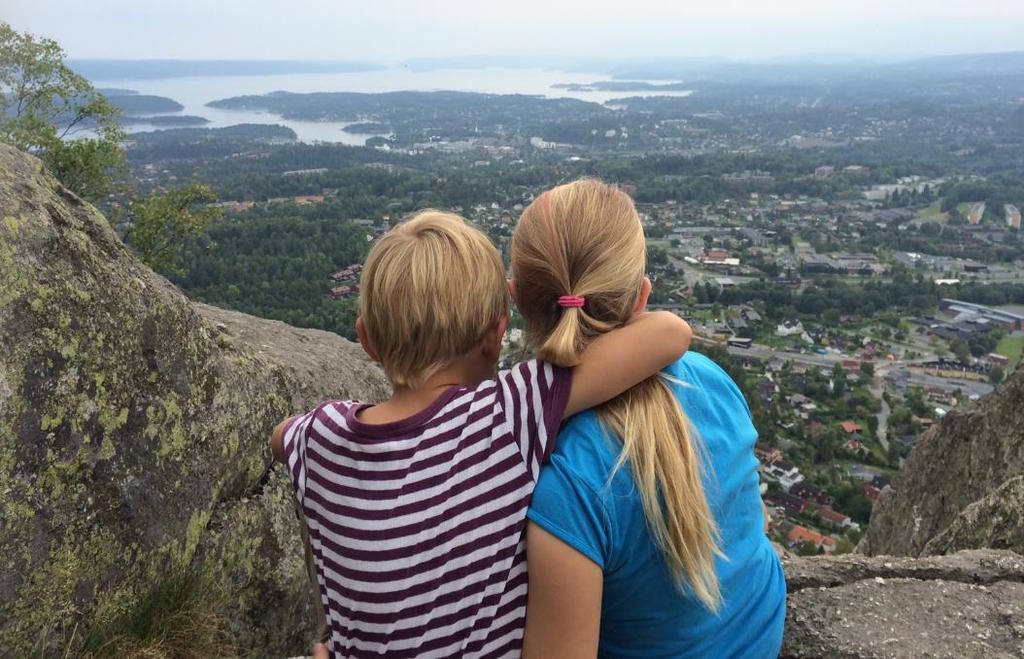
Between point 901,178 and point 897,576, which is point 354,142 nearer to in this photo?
point 901,178

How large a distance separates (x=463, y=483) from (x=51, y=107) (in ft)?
38.9

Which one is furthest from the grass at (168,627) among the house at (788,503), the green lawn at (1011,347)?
the green lawn at (1011,347)

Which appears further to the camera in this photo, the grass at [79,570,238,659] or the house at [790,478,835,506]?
the house at [790,478,835,506]

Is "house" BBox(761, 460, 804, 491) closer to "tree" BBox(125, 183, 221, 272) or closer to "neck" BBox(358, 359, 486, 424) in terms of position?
"tree" BBox(125, 183, 221, 272)

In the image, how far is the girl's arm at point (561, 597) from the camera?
1.40 m

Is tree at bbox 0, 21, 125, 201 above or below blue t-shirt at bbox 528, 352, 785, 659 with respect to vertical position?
above

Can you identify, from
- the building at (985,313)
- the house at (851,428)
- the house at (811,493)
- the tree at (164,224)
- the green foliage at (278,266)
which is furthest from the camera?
the building at (985,313)

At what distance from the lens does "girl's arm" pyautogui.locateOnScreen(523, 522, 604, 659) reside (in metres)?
1.40

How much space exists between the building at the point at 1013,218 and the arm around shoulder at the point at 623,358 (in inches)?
2231

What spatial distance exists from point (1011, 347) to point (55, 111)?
30.7 metres

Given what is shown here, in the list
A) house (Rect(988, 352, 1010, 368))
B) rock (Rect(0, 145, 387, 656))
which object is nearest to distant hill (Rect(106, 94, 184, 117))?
house (Rect(988, 352, 1010, 368))

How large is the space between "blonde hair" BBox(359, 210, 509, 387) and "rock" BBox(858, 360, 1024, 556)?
393 cm

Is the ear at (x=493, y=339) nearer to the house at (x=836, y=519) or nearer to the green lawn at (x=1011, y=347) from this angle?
the house at (x=836, y=519)

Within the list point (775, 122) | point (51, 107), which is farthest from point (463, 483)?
point (775, 122)
